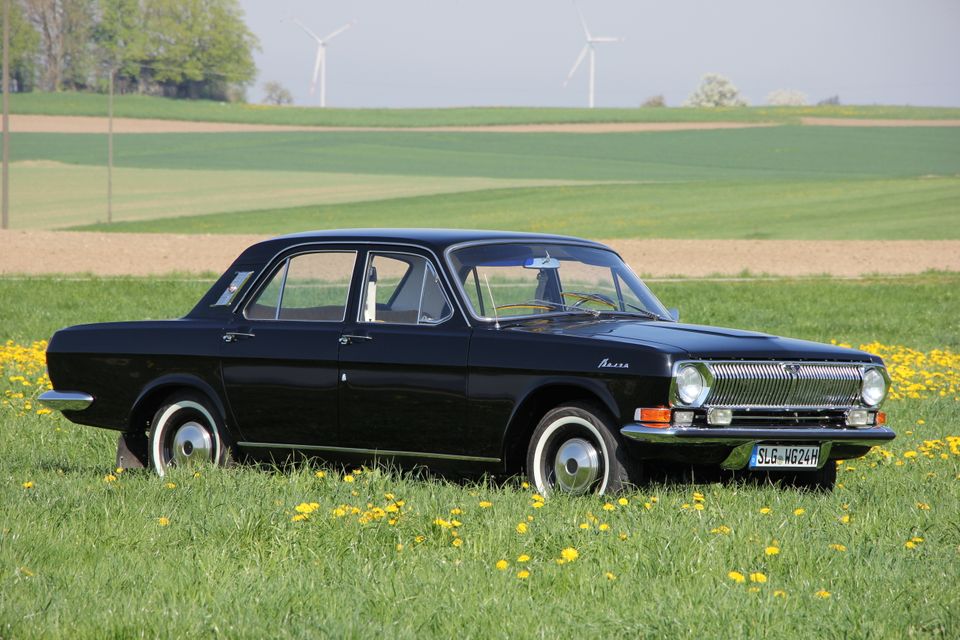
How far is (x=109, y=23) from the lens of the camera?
337 ft

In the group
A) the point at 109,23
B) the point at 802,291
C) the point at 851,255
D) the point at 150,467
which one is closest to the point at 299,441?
the point at 150,467

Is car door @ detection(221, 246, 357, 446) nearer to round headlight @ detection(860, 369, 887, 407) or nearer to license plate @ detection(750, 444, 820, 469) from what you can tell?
license plate @ detection(750, 444, 820, 469)

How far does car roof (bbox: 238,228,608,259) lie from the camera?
7746 millimetres

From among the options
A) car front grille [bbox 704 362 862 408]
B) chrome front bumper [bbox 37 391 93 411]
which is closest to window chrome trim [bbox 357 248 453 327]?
car front grille [bbox 704 362 862 408]

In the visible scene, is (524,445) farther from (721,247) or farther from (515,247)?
(721,247)

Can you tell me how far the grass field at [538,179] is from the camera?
45812mm

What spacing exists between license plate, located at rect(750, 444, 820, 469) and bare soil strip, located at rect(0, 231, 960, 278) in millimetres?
22653

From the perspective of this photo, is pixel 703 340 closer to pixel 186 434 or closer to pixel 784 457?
pixel 784 457

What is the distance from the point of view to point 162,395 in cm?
843

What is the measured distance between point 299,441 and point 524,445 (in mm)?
1344

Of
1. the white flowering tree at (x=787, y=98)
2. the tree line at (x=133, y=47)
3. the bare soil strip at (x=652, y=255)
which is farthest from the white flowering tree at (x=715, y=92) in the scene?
the bare soil strip at (x=652, y=255)

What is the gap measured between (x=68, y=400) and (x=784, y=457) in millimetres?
4209

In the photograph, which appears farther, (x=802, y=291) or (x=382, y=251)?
(x=802, y=291)

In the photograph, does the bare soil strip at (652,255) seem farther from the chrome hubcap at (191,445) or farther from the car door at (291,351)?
the car door at (291,351)
